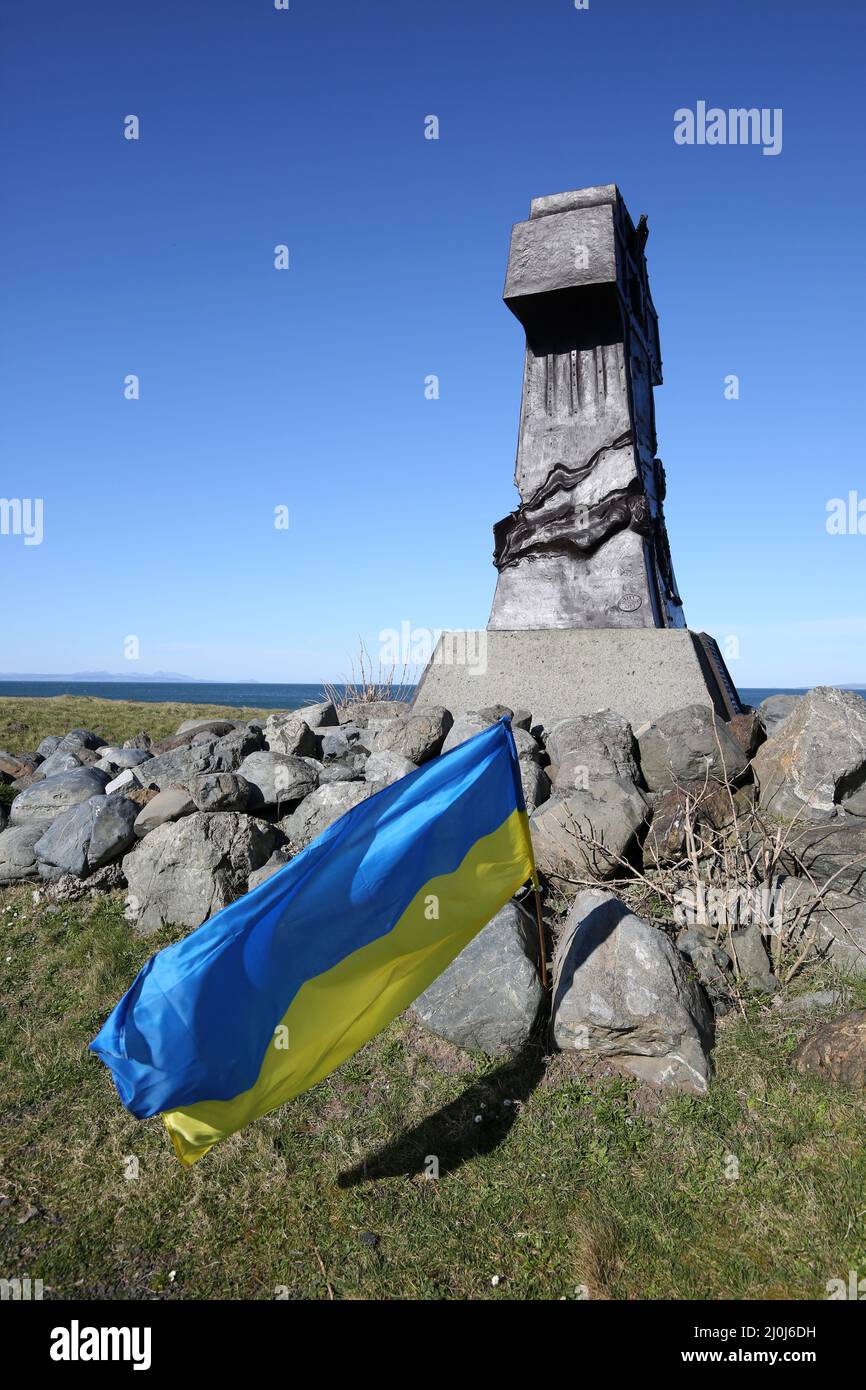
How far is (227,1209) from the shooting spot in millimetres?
3682

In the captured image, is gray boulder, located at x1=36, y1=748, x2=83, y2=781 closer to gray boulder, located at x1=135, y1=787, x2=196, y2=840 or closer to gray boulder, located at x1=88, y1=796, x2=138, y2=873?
gray boulder, located at x1=88, y1=796, x2=138, y2=873

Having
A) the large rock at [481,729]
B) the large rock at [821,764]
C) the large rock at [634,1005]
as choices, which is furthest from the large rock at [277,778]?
the large rock at [821,764]

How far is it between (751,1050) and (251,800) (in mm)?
4254

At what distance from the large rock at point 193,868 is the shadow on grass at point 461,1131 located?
95.0 inches

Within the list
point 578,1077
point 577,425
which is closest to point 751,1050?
point 578,1077

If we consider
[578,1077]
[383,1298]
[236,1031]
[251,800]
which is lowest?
[383,1298]

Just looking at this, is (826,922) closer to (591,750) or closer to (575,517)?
(591,750)

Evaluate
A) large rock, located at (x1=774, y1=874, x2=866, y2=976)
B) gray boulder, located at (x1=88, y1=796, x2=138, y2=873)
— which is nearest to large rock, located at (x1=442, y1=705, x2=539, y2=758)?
large rock, located at (x1=774, y1=874, x2=866, y2=976)

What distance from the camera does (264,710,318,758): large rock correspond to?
8.30 meters

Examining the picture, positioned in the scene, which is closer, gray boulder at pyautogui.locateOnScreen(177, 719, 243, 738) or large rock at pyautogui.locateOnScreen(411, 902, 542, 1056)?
large rock at pyautogui.locateOnScreen(411, 902, 542, 1056)

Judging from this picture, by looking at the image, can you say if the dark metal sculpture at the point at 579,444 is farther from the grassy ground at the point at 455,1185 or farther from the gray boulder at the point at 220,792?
the grassy ground at the point at 455,1185

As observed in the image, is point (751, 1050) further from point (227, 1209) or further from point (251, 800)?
point (251, 800)

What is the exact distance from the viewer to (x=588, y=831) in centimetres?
592

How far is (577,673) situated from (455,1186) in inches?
195
